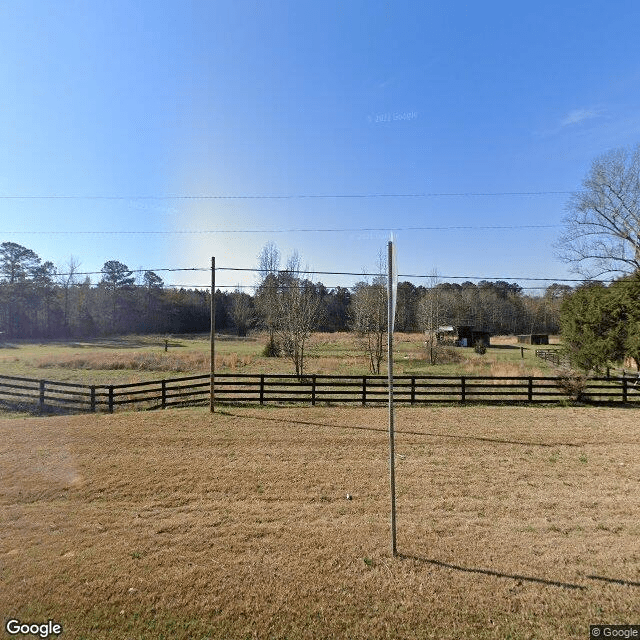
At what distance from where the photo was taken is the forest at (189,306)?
34625mm

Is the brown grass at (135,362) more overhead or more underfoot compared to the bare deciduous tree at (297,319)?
more underfoot

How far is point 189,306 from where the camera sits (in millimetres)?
65000

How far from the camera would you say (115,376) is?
20812 mm

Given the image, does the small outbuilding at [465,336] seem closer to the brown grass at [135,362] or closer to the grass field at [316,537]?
the brown grass at [135,362]

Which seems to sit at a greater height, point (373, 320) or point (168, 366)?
point (373, 320)

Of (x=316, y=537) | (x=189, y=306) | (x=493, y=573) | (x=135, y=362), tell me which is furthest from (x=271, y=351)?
(x=189, y=306)

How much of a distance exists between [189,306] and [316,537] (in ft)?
218

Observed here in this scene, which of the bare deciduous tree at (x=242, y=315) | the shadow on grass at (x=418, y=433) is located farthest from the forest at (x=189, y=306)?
the shadow on grass at (x=418, y=433)

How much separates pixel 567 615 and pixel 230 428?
813 cm

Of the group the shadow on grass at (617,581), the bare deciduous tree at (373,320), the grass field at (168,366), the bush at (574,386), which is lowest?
the grass field at (168,366)

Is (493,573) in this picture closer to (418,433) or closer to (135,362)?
(418,433)

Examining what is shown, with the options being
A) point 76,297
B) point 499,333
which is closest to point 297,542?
point 76,297

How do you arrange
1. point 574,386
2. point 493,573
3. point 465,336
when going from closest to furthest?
point 493,573, point 574,386, point 465,336

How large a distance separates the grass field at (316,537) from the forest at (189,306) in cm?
1585
